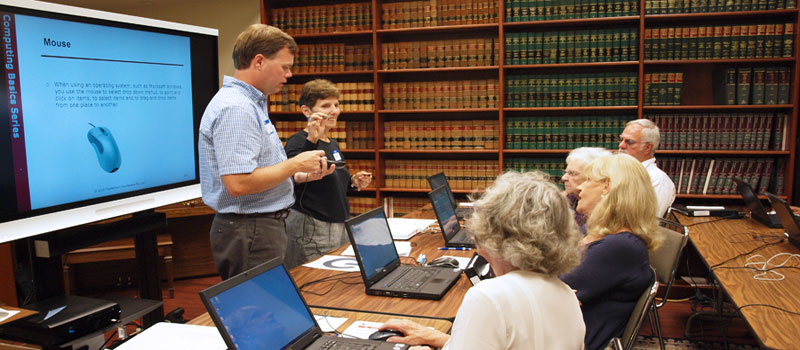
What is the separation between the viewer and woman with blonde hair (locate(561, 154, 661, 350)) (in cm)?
180

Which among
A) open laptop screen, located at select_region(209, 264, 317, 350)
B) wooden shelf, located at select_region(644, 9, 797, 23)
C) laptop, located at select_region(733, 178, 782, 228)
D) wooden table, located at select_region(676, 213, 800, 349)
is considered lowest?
wooden table, located at select_region(676, 213, 800, 349)

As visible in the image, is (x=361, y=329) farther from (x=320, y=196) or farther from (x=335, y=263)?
(x=320, y=196)

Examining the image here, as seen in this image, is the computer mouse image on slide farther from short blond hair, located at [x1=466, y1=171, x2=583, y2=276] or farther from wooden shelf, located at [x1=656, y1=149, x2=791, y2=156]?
wooden shelf, located at [x1=656, y1=149, x2=791, y2=156]

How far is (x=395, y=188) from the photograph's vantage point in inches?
206

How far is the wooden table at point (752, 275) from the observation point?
178 centimetres

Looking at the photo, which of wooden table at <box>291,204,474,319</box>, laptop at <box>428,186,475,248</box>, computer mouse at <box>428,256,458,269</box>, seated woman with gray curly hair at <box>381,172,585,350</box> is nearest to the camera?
seated woman with gray curly hair at <box>381,172,585,350</box>

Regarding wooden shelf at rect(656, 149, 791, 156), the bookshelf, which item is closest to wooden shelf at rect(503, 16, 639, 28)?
the bookshelf

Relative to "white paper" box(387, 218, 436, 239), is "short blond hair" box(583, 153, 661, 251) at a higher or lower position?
higher

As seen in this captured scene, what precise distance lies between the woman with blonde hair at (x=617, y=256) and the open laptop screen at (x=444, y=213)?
93 cm

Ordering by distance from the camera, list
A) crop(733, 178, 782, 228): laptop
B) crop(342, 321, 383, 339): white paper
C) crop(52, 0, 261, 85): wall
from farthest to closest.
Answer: crop(52, 0, 261, 85): wall
crop(733, 178, 782, 228): laptop
crop(342, 321, 383, 339): white paper

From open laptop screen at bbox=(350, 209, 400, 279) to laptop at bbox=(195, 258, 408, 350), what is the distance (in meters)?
0.45

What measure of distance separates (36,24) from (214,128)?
27.9 inches

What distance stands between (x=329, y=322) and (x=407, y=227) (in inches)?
58.5

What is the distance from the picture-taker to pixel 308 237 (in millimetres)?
2822
